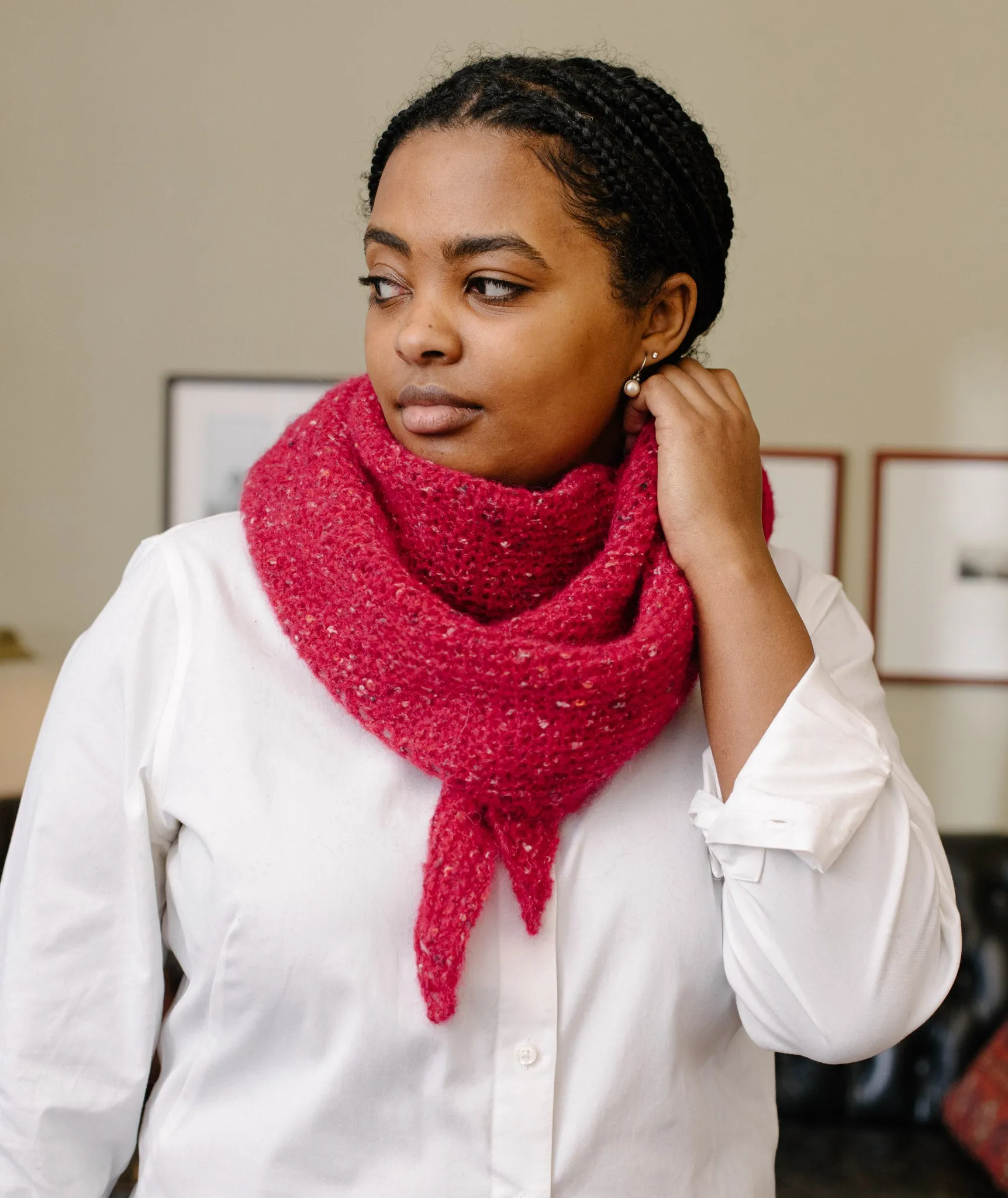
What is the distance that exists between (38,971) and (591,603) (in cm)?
56

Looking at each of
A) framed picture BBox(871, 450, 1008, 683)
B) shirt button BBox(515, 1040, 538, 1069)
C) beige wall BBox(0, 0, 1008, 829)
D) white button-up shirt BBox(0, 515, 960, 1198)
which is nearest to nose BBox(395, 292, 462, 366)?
white button-up shirt BBox(0, 515, 960, 1198)

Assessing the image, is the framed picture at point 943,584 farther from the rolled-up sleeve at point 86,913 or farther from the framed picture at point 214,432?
the rolled-up sleeve at point 86,913

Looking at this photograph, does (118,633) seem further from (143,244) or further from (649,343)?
(143,244)

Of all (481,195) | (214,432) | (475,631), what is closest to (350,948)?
(475,631)

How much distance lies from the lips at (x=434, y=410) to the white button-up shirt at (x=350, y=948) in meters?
0.22

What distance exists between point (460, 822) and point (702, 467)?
39 cm

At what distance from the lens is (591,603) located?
1.06 m

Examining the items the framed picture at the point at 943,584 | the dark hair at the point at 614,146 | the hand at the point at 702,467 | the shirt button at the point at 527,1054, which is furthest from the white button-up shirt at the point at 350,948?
the framed picture at the point at 943,584

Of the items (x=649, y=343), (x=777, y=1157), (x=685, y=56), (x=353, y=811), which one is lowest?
(x=777, y=1157)

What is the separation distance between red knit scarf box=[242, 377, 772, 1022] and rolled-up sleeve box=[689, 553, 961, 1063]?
120mm

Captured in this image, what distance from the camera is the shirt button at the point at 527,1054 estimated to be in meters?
0.98

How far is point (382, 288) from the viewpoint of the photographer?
42.1 inches

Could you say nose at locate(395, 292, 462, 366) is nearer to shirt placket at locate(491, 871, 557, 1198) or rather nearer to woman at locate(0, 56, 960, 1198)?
woman at locate(0, 56, 960, 1198)

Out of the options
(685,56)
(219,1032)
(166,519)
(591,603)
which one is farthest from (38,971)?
(685,56)
